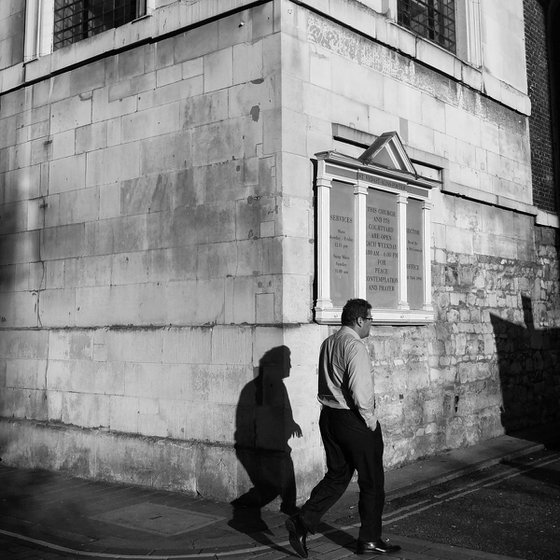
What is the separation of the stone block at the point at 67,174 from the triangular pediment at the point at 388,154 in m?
3.58

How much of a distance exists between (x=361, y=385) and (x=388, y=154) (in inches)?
166

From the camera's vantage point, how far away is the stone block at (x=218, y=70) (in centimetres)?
847

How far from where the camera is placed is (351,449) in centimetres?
584

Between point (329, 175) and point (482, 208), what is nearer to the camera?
point (329, 175)

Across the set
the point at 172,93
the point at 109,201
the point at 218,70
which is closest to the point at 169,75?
the point at 172,93

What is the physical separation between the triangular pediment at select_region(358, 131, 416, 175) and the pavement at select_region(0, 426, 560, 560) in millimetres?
3602

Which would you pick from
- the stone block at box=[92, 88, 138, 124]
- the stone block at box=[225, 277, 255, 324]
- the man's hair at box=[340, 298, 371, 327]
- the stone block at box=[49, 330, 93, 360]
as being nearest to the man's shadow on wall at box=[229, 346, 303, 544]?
the stone block at box=[225, 277, 255, 324]

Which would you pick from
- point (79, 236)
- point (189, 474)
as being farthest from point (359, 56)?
point (189, 474)

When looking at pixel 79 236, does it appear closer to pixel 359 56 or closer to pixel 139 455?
pixel 139 455

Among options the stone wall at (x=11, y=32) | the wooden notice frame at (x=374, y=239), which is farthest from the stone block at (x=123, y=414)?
the stone wall at (x=11, y=32)

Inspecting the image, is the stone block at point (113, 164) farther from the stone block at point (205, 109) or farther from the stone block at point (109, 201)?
the stone block at point (205, 109)

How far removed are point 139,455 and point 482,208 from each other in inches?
242

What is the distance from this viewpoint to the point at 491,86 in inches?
456

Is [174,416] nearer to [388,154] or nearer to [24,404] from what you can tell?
[24,404]
